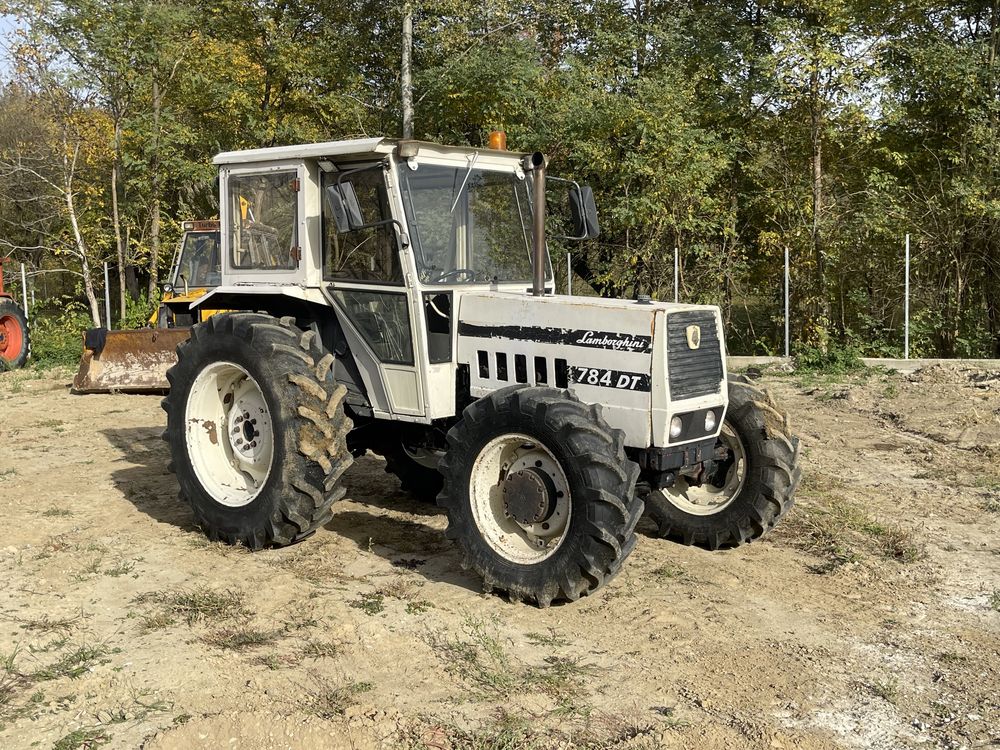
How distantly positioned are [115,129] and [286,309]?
1327cm

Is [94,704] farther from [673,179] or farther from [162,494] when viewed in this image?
[673,179]

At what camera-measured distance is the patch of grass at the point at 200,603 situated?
501 cm

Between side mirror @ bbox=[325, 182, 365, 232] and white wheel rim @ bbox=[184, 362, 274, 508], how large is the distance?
1365 mm

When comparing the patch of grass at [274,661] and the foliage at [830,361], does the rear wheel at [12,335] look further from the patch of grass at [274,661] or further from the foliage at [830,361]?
the patch of grass at [274,661]

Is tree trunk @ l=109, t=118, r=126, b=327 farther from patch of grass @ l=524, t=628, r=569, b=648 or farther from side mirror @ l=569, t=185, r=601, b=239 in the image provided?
patch of grass @ l=524, t=628, r=569, b=648

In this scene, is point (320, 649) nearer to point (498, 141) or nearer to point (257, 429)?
point (257, 429)

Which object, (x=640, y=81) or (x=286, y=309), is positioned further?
(x=640, y=81)

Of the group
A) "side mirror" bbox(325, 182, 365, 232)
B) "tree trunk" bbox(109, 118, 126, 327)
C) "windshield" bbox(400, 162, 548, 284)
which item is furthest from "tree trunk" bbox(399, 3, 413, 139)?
"side mirror" bbox(325, 182, 365, 232)

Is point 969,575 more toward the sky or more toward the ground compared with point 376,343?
more toward the ground

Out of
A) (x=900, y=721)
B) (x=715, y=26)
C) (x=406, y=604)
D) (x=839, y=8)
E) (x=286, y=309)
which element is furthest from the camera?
(x=715, y=26)

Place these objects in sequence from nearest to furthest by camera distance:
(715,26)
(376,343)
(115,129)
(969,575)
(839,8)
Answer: (969,575)
(376,343)
(839,8)
(115,129)
(715,26)

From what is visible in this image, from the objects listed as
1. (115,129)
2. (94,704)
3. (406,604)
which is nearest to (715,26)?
(115,129)

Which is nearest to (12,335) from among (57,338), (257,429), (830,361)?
(57,338)

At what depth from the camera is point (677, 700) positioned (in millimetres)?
4090
